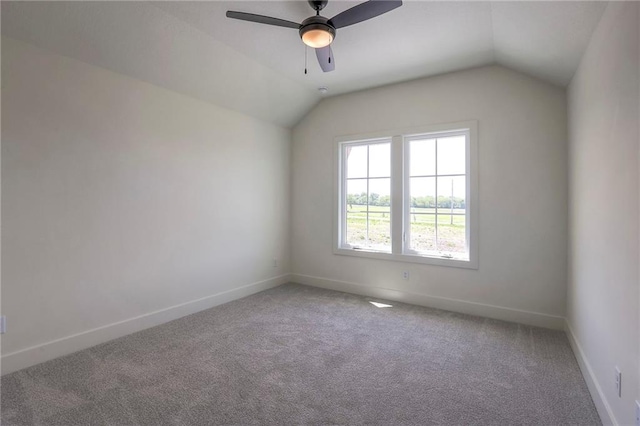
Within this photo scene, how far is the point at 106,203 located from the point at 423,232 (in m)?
3.48

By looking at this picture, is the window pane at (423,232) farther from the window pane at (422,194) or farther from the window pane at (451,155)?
the window pane at (451,155)

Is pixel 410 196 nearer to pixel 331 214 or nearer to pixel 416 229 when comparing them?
pixel 416 229

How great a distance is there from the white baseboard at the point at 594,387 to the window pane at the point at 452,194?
1.65m

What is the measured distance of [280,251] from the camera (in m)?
4.86

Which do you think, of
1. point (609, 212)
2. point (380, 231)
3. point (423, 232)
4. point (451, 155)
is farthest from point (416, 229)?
point (609, 212)

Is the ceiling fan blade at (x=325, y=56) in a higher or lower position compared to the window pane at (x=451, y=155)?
higher

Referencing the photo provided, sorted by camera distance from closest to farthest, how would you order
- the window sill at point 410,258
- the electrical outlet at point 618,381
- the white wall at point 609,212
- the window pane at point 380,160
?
the white wall at point 609,212 < the electrical outlet at point 618,381 < the window sill at point 410,258 < the window pane at point 380,160

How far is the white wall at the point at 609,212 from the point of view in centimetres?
151

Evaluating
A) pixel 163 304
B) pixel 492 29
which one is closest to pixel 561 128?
pixel 492 29

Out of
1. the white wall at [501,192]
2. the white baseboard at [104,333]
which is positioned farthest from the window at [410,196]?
the white baseboard at [104,333]

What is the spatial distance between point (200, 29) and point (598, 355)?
3909 mm

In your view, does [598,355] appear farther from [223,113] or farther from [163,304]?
[223,113]

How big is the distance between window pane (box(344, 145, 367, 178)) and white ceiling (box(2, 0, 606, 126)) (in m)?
0.98

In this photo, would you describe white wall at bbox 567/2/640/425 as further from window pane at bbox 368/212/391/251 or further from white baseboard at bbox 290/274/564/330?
window pane at bbox 368/212/391/251
